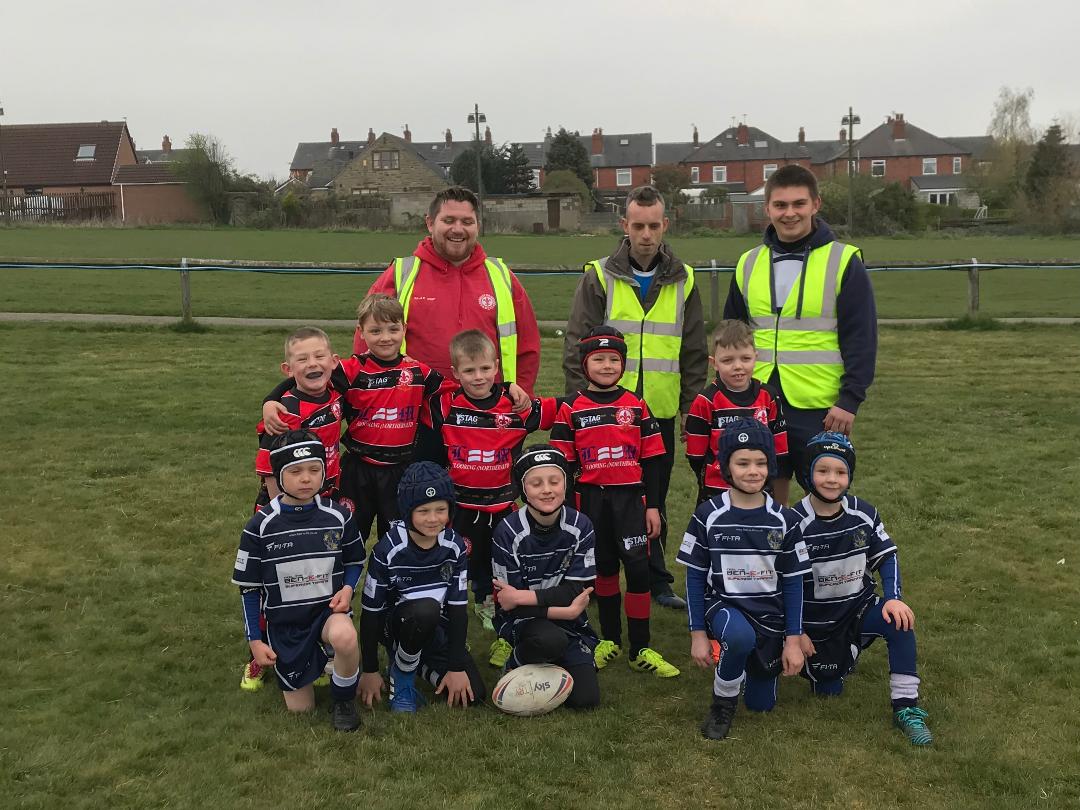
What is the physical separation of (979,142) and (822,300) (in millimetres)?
99898

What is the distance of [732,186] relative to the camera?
87.3 m

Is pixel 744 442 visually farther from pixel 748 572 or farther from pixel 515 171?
pixel 515 171

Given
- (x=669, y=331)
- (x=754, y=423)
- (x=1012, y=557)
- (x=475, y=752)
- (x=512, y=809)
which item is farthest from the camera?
(x=1012, y=557)

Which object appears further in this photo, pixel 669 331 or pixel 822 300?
pixel 669 331

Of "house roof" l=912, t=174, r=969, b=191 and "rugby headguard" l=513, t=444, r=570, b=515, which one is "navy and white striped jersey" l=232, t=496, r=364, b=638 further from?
"house roof" l=912, t=174, r=969, b=191

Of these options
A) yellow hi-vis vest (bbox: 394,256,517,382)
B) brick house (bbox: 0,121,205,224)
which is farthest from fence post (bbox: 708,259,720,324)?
brick house (bbox: 0,121,205,224)

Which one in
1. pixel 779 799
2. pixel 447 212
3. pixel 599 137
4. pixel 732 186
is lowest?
pixel 779 799

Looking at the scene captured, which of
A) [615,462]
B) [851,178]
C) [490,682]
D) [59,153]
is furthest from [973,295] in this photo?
[59,153]

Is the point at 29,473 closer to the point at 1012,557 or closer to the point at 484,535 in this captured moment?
the point at 484,535

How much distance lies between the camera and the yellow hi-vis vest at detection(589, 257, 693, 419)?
499 centimetres

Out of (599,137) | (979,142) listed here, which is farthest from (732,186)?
(979,142)

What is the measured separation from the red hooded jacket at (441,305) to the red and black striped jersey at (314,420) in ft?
1.74

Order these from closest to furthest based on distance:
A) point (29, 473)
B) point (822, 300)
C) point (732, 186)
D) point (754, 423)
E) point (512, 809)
Answer: point (512, 809)
point (754, 423)
point (822, 300)
point (29, 473)
point (732, 186)

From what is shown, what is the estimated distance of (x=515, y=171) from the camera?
2576 inches
